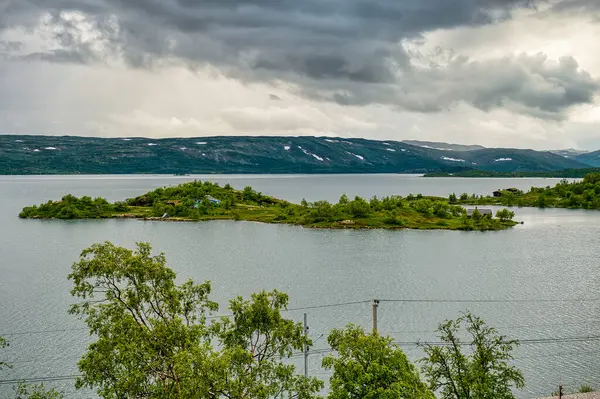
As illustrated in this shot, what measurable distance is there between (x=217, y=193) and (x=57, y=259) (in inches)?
3270

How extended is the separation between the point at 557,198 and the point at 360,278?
148 m

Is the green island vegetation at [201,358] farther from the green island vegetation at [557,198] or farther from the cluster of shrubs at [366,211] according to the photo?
the green island vegetation at [557,198]

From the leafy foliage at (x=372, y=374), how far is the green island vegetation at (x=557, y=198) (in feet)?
553

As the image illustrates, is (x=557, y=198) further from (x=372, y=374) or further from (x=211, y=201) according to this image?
(x=372, y=374)

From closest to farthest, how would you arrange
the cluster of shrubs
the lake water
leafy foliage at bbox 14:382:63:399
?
leafy foliage at bbox 14:382:63:399 < the lake water < the cluster of shrubs

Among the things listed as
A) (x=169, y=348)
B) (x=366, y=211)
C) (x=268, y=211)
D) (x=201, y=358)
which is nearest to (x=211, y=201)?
(x=268, y=211)

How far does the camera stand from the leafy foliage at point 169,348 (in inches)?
778

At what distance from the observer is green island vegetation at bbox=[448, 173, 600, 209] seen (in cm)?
17320

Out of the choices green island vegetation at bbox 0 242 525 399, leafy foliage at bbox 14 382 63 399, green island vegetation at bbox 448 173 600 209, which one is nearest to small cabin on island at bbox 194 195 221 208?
green island vegetation at bbox 448 173 600 209

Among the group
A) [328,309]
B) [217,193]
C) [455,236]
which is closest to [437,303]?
[328,309]

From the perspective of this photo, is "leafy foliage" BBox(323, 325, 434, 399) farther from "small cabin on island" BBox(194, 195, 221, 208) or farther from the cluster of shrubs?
"small cabin on island" BBox(194, 195, 221, 208)

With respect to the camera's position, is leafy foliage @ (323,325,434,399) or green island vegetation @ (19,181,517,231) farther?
green island vegetation @ (19,181,517,231)

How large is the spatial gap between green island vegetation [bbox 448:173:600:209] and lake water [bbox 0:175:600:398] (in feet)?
182

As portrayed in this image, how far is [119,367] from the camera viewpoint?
21375 millimetres
